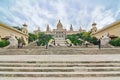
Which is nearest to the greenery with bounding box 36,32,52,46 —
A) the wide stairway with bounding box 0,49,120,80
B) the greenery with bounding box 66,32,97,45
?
the greenery with bounding box 66,32,97,45

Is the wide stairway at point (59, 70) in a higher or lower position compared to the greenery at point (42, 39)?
lower

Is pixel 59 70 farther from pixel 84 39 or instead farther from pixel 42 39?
pixel 42 39

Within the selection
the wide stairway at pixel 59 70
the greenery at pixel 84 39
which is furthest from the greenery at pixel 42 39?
the wide stairway at pixel 59 70

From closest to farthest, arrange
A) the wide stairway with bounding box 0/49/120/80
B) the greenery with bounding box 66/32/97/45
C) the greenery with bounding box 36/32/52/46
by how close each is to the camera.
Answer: the wide stairway with bounding box 0/49/120/80 < the greenery with bounding box 66/32/97/45 < the greenery with bounding box 36/32/52/46

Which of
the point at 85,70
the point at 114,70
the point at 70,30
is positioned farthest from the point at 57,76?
the point at 70,30

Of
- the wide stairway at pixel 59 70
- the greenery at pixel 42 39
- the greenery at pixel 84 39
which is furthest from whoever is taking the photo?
the greenery at pixel 42 39

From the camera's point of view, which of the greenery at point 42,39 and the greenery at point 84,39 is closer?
the greenery at point 84,39

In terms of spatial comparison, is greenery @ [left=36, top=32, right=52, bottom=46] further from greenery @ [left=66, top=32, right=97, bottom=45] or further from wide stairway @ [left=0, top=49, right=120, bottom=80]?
wide stairway @ [left=0, top=49, right=120, bottom=80]

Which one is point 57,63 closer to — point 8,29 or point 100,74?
point 100,74

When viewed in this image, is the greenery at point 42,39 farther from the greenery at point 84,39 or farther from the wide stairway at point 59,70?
the wide stairway at point 59,70

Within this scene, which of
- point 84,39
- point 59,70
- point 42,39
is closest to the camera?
point 59,70

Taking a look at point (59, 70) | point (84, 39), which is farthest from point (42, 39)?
point (59, 70)

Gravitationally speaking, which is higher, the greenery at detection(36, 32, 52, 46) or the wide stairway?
the greenery at detection(36, 32, 52, 46)

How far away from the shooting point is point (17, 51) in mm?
13977
